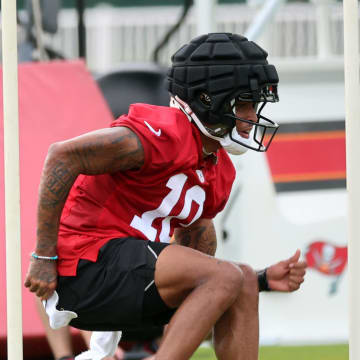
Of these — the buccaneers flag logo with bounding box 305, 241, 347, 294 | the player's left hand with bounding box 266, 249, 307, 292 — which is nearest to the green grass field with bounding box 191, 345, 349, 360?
the buccaneers flag logo with bounding box 305, 241, 347, 294

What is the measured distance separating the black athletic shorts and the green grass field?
193cm

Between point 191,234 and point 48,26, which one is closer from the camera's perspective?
point 191,234

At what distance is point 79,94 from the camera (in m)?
5.50

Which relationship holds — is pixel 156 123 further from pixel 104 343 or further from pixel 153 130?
pixel 104 343

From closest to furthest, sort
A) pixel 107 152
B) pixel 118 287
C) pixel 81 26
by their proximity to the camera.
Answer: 1. pixel 107 152
2. pixel 118 287
3. pixel 81 26

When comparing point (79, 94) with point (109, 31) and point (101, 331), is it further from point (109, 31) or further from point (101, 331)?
point (109, 31)

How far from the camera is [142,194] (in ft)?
10.4

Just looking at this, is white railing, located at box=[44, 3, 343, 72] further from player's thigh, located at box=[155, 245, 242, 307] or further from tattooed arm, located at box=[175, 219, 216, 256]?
player's thigh, located at box=[155, 245, 242, 307]

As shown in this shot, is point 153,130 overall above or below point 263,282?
above

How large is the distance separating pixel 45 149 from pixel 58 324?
83.0 inches

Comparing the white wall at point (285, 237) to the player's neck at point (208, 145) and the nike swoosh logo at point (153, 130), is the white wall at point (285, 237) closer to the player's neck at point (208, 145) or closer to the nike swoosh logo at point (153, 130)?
the player's neck at point (208, 145)

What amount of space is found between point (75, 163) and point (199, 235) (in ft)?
2.31

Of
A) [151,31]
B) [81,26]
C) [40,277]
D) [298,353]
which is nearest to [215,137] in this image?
[40,277]

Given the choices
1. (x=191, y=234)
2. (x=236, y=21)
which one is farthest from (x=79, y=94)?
(x=236, y=21)
